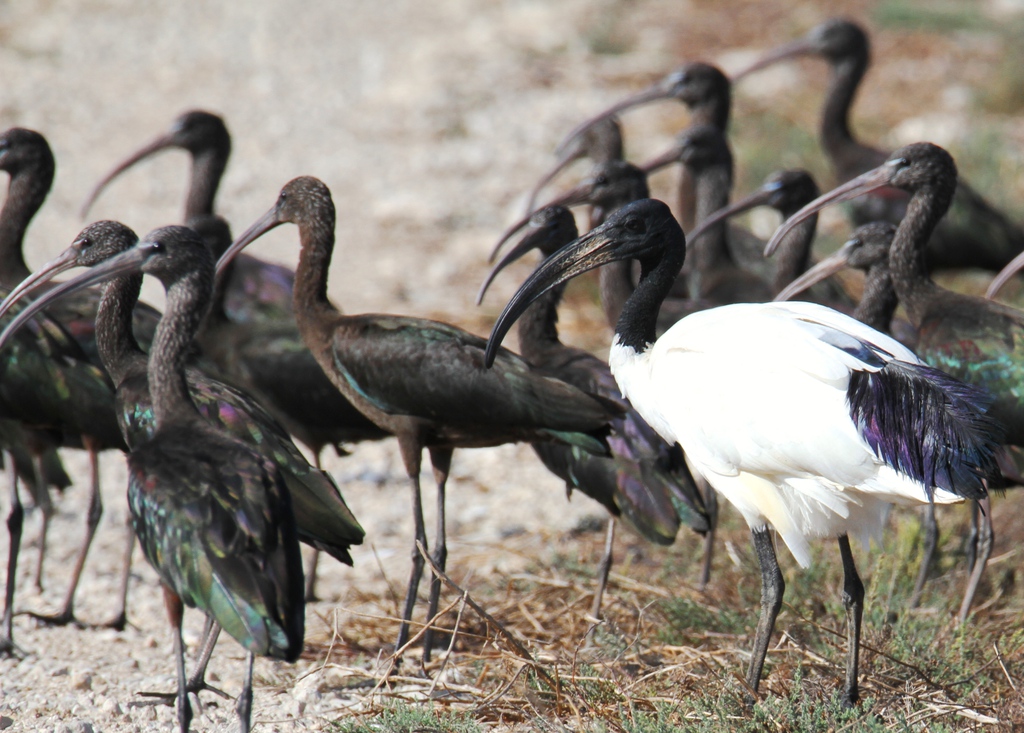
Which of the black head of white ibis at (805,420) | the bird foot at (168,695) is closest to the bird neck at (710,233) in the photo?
the black head of white ibis at (805,420)

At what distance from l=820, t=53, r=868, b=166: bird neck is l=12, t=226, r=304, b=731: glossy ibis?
669 centimetres

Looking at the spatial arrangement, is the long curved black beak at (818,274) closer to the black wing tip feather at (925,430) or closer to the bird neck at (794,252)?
the bird neck at (794,252)

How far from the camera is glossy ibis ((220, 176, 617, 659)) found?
224 inches

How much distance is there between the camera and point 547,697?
5.01 m

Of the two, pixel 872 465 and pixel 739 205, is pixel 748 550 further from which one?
pixel 872 465

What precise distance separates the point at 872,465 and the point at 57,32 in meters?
15.2

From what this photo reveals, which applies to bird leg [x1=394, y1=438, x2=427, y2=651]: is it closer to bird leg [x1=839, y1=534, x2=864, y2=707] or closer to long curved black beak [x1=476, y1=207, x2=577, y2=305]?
long curved black beak [x1=476, y1=207, x2=577, y2=305]

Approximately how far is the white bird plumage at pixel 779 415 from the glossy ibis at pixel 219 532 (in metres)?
1.41

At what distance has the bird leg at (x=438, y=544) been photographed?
5684 mm

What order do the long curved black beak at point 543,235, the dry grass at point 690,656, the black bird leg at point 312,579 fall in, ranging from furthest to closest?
the black bird leg at point 312,579, the long curved black beak at point 543,235, the dry grass at point 690,656

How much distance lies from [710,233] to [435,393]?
8.58 feet

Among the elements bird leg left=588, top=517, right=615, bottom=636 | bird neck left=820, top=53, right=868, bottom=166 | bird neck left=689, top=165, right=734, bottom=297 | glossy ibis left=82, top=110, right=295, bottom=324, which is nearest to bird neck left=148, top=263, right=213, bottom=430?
bird leg left=588, top=517, right=615, bottom=636

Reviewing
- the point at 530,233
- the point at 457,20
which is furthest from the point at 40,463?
the point at 457,20

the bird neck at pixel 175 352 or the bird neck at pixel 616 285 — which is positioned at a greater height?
the bird neck at pixel 616 285
